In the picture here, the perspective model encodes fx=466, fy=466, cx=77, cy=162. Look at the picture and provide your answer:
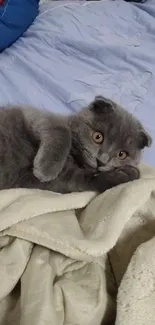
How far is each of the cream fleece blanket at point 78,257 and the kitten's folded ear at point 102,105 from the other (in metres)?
0.18

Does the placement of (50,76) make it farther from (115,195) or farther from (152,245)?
(152,245)

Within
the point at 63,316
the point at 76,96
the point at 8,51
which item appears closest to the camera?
the point at 63,316

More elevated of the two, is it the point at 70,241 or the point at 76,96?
the point at 70,241

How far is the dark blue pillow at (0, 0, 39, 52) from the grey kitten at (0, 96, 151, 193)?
0.57 meters

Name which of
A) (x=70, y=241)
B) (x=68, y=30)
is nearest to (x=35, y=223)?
(x=70, y=241)

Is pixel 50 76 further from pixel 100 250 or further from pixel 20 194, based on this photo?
pixel 100 250

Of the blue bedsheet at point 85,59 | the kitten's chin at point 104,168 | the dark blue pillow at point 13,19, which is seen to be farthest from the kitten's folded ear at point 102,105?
the dark blue pillow at point 13,19

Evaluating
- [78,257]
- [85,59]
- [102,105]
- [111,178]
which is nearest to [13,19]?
[85,59]

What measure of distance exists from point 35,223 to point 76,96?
0.61 m

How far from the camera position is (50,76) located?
1.43m

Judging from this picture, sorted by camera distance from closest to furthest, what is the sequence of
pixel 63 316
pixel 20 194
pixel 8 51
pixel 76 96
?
pixel 63 316 < pixel 20 194 < pixel 76 96 < pixel 8 51

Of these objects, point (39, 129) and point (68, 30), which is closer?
point (39, 129)

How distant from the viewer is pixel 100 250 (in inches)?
31.6

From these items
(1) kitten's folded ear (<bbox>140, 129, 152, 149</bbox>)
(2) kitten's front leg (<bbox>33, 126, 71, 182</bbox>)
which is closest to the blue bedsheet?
(1) kitten's folded ear (<bbox>140, 129, 152, 149</bbox>)
